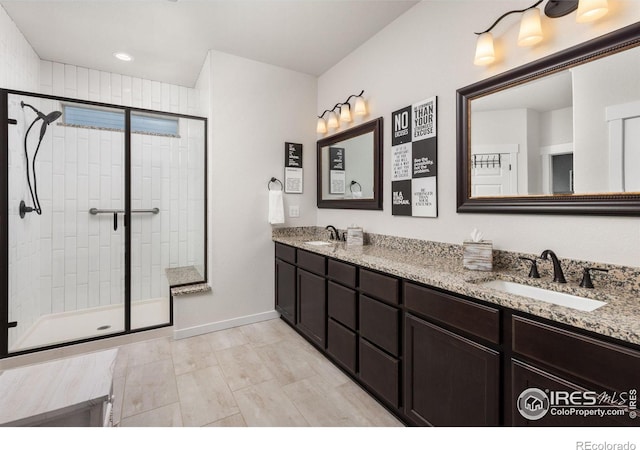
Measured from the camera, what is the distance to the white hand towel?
3.15 m

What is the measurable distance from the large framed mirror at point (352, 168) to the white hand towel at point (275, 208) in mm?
501

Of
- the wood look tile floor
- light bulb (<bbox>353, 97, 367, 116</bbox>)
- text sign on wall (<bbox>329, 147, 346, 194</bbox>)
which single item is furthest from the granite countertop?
light bulb (<bbox>353, 97, 367, 116</bbox>)

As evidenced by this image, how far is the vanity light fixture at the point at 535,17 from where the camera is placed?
131 cm

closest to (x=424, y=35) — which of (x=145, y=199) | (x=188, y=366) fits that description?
(x=145, y=199)

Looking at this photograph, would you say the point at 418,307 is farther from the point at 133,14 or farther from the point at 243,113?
the point at 133,14

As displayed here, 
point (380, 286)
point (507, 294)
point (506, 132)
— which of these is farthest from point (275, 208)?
point (507, 294)

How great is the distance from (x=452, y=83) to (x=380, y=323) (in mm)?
1611

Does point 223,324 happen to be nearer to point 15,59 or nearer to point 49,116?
point 49,116

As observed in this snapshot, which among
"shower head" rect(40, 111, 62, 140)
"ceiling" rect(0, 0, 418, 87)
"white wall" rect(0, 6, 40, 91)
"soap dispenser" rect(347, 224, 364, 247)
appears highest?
"ceiling" rect(0, 0, 418, 87)

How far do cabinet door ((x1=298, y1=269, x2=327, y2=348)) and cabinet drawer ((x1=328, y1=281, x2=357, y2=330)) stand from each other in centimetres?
10
